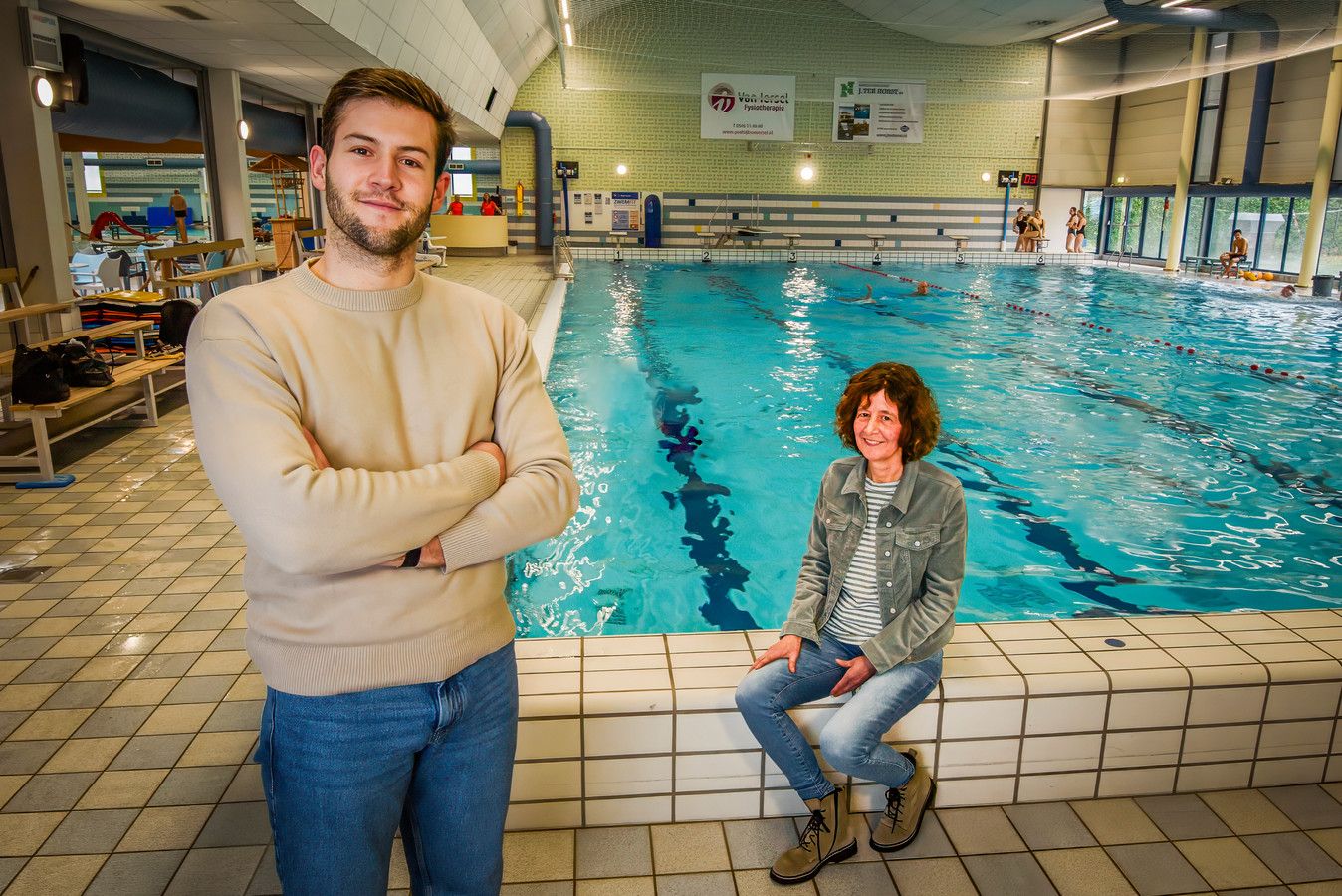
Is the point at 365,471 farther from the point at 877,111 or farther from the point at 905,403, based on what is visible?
the point at 877,111

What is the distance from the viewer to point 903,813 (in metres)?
1.96

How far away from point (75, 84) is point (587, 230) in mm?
14050

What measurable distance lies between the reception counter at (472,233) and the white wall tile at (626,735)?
16.5 meters

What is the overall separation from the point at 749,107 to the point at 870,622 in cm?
1870

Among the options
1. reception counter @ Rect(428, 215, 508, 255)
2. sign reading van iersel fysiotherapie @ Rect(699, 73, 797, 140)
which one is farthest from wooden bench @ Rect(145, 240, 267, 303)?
sign reading van iersel fysiotherapie @ Rect(699, 73, 797, 140)

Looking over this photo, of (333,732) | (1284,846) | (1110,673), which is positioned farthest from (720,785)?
(1284,846)

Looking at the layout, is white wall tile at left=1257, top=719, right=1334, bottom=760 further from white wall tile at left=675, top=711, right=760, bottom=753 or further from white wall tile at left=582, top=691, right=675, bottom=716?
white wall tile at left=582, top=691, right=675, bottom=716

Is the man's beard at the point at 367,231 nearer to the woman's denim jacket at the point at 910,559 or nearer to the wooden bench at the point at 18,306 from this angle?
the woman's denim jacket at the point at 910,559

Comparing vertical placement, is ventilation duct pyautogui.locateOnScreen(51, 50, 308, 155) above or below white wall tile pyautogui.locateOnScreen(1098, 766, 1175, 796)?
above

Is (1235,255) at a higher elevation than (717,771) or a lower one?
higher

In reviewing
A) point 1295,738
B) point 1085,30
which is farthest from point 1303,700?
point 1085,30

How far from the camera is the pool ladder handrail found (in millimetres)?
13353

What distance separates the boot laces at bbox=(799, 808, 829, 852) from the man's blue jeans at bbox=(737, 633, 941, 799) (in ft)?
0.14

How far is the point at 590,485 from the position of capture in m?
4.96
